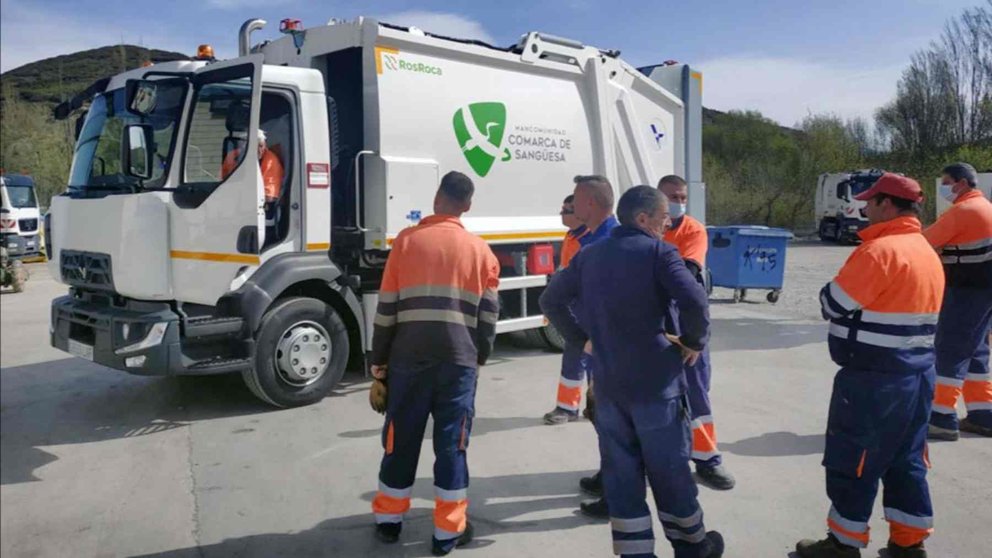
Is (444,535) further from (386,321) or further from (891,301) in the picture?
(891,301)

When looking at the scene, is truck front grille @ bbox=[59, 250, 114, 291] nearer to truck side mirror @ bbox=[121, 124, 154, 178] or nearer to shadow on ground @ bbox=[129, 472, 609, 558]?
truck side mirror @ bbox=[121, 124, 154, 178]

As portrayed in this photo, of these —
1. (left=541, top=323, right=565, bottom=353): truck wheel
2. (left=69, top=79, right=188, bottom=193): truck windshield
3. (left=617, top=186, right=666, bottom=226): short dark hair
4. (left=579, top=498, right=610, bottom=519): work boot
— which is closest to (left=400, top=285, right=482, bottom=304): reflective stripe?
(left=617, top=186, right=666, bottom=226): short dark hair

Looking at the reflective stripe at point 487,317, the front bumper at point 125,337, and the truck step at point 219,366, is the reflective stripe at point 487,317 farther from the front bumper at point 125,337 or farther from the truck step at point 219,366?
the front bumper at point 125,337

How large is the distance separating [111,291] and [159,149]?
1.07 meters

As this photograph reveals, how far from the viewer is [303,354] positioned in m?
5.77

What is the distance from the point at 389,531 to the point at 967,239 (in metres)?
4.26

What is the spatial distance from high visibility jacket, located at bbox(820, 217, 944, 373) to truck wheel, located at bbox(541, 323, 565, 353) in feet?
15.7

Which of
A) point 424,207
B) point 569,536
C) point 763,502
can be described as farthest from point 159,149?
point 763,502

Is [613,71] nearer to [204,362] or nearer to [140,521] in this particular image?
[204,362]

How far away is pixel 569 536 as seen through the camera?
3654 millimetres


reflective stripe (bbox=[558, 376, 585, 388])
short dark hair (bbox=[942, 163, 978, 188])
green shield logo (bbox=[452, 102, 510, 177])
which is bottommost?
reflective stripe (bbox=[558, 376, 585, 388])

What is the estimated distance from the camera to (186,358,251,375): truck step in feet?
17.2

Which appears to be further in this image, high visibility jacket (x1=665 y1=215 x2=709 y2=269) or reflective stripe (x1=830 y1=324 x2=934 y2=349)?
high visibility jacket (x1=665 y1=215 x2=709 y2=269)

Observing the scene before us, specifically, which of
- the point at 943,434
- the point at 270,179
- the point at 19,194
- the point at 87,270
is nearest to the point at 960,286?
the point at 943,434
